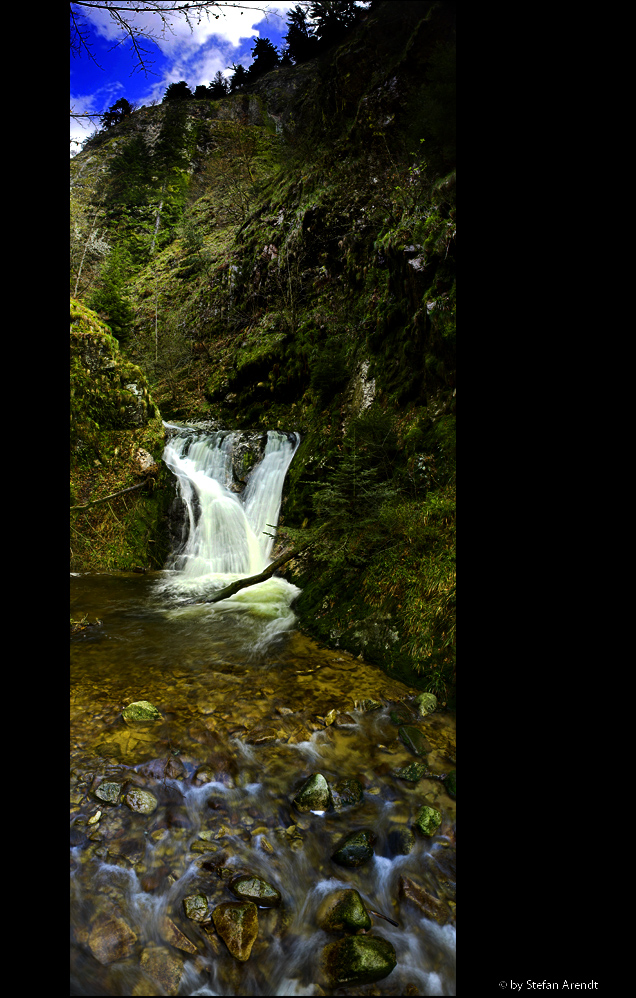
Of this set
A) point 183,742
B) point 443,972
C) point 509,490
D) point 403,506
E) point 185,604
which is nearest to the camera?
point 509,490

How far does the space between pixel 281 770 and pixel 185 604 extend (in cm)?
394

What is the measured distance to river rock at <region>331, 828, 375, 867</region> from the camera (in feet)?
8.61

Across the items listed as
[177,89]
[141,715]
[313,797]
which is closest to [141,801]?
[141,715]

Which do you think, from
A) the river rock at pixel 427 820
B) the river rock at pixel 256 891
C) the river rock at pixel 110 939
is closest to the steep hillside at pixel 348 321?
the river rock at pixel 427 820

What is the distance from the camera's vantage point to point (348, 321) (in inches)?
406

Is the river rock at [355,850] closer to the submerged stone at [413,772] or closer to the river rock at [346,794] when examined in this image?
the river rock at [346,794]

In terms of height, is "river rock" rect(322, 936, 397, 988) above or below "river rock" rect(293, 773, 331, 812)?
below

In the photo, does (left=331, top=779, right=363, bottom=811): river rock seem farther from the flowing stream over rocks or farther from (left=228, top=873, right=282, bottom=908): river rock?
(left=228, top=873, right=282, bottom=908): river rock

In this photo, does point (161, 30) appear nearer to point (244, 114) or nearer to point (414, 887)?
point (414, 887)

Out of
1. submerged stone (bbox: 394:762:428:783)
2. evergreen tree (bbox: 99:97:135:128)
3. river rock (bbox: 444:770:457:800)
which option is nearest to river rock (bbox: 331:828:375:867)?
submerged stone (bbox: 394:762:428:783)

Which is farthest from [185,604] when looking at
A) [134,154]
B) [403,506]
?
[134,154]

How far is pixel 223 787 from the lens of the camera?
3086mm

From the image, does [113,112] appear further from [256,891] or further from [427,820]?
[427,820]

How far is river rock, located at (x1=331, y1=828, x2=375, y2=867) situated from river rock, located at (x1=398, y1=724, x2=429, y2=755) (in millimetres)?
860
